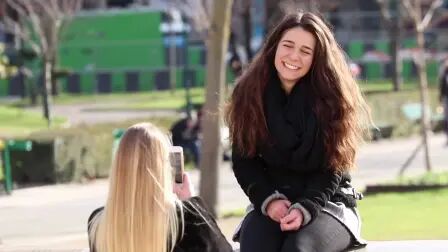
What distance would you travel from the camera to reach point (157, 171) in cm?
424

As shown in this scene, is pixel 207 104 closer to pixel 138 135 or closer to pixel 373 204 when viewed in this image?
pixel 373 204

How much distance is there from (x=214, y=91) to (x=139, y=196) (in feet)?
20.5

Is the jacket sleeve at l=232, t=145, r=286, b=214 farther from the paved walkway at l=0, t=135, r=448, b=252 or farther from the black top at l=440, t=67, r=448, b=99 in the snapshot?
the black top at l=440, t=67, r=448, b=99

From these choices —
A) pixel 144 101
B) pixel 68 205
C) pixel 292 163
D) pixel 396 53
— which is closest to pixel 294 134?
pixel 292 163

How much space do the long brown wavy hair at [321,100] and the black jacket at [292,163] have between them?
1.5 inches

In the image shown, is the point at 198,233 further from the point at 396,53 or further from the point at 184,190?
the point at 396,53

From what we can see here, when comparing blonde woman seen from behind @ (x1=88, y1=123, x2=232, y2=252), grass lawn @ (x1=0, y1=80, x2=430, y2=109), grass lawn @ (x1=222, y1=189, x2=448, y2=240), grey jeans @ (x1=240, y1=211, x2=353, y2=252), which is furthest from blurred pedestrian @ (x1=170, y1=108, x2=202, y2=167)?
grass lawn @ (x1=0, y1=80, x2=430, y2=109)

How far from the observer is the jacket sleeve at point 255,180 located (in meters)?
4.62

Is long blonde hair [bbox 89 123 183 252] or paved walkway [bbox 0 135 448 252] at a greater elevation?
long blonde hair [bbox 89 123 183 252]

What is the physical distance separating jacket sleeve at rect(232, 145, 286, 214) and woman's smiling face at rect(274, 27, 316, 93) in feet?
1.43

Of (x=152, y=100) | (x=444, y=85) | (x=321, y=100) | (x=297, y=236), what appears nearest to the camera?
(x=297, y=236)

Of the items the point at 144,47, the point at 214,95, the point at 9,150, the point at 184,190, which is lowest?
the point at 144,47

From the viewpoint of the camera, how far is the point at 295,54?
4.81 m

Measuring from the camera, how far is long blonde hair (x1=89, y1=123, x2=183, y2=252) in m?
4.21
